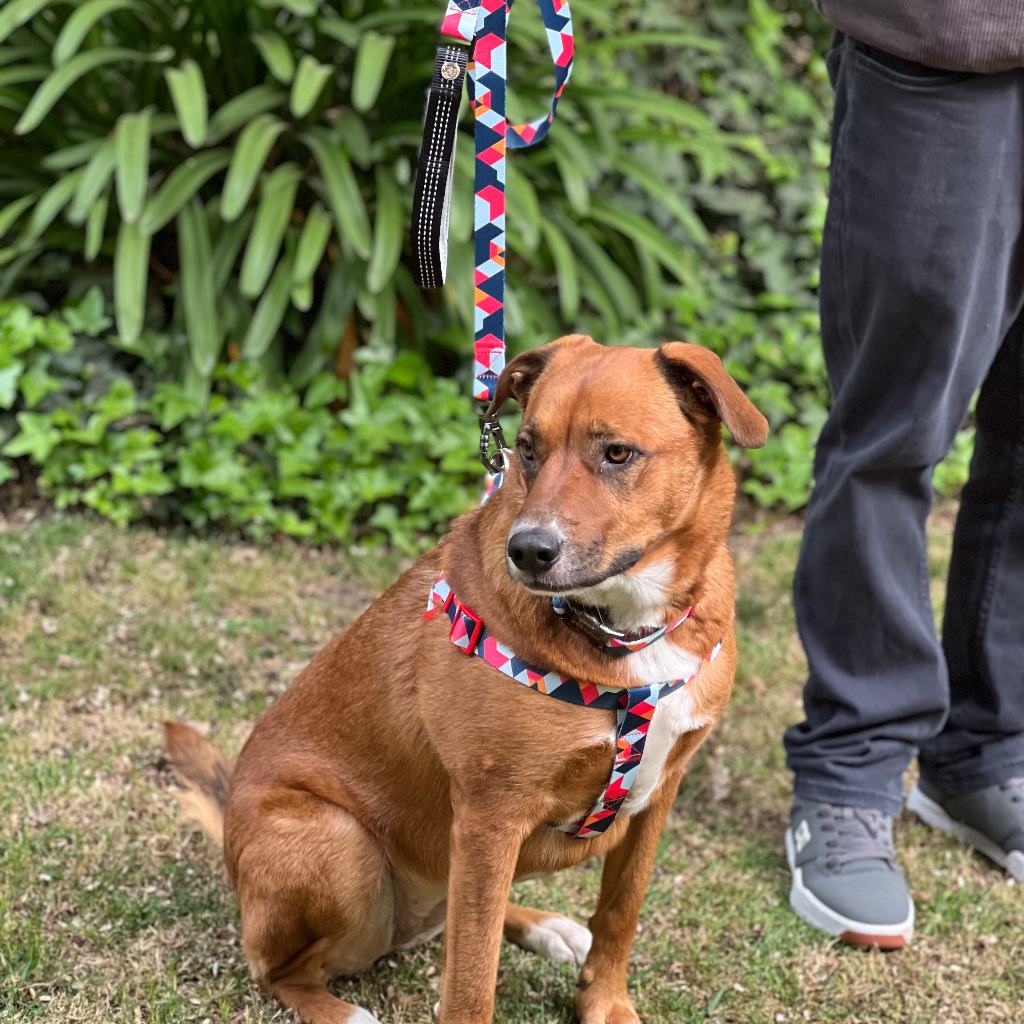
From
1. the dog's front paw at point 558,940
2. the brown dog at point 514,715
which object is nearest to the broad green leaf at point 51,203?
the brown dog at point 514,715

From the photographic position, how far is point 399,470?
5.06 m

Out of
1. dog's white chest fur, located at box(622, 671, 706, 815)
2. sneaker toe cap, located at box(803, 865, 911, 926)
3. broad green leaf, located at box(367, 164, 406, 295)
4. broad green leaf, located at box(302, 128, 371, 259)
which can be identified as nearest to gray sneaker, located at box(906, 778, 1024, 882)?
sneaker toe cap, located at box(803, 865, 911, 926)

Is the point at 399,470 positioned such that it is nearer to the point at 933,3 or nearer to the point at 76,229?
the point at 76,229

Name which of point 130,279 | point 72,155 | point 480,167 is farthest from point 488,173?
point 72,155

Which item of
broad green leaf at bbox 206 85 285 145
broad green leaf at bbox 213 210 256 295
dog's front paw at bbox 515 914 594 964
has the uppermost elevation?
broad green leaf at bbox 206 85 285 145

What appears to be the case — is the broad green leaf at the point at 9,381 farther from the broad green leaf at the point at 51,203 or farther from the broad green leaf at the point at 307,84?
the broad green leaf at the point at 307,84

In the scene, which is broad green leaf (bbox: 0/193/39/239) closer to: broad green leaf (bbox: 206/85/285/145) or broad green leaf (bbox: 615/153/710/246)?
broad green leaf (bbox: 206/85/285/145)

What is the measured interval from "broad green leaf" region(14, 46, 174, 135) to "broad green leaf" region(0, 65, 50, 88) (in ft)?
0.14

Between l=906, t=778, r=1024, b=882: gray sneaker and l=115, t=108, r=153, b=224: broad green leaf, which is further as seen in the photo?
l=115, t=108, r=153, b=224: broad green leaf

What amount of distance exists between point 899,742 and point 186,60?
3960mm

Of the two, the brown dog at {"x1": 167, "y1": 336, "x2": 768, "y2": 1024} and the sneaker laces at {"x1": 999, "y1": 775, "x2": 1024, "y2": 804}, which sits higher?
the brown dog at {"x1": 167, "y1": 336, "x2": 768, "y2": 1024}

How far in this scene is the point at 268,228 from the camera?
4773 millimetres

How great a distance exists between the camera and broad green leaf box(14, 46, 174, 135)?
4609 millimetres

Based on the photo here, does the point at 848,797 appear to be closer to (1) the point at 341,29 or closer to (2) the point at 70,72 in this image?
(1) the point at 341,29
